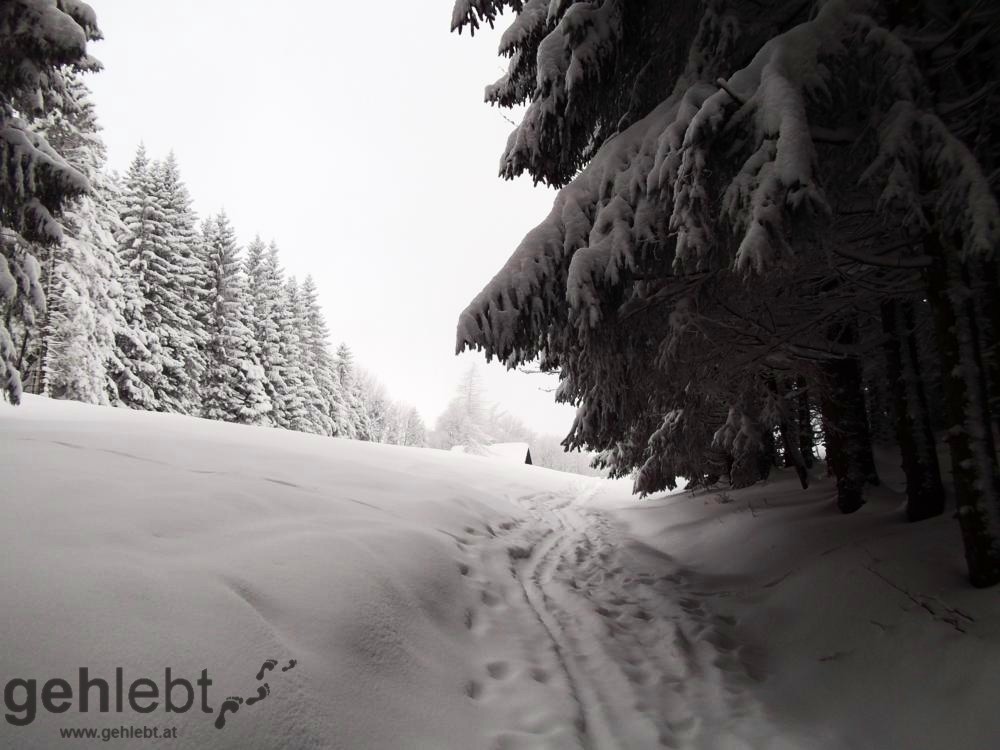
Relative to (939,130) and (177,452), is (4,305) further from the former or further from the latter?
(939,130)

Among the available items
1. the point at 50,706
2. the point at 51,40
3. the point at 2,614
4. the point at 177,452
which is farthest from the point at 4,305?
the point at 50,706

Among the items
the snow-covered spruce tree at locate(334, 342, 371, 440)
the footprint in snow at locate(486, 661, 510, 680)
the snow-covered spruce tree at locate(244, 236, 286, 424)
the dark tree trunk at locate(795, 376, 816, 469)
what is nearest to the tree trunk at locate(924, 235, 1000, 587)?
the footprint in snow at locate(486, 661, 510, 680)

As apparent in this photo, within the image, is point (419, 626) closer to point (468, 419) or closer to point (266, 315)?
point (266, 315)

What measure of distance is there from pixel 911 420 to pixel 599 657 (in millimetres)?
4320

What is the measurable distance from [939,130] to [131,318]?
26.5m

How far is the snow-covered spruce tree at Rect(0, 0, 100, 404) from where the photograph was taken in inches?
212

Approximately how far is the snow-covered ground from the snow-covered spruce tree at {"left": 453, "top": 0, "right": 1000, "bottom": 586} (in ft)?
3.00

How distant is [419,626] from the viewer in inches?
133

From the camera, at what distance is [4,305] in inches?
264

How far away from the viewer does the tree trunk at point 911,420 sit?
4.79 meters

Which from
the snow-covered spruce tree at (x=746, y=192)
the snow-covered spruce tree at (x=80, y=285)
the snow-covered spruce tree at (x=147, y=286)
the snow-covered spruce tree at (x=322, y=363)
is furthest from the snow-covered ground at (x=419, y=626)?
the snow-covered spruce tree at (x=322, y=363)

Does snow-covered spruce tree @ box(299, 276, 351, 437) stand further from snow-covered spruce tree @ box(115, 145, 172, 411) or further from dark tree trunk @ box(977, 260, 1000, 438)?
dark tree trunk @ box(977, 260, 1000, 438)

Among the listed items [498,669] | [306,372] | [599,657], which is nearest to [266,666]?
[498,669]

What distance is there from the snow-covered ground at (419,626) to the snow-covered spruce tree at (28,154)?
258 centimetres
